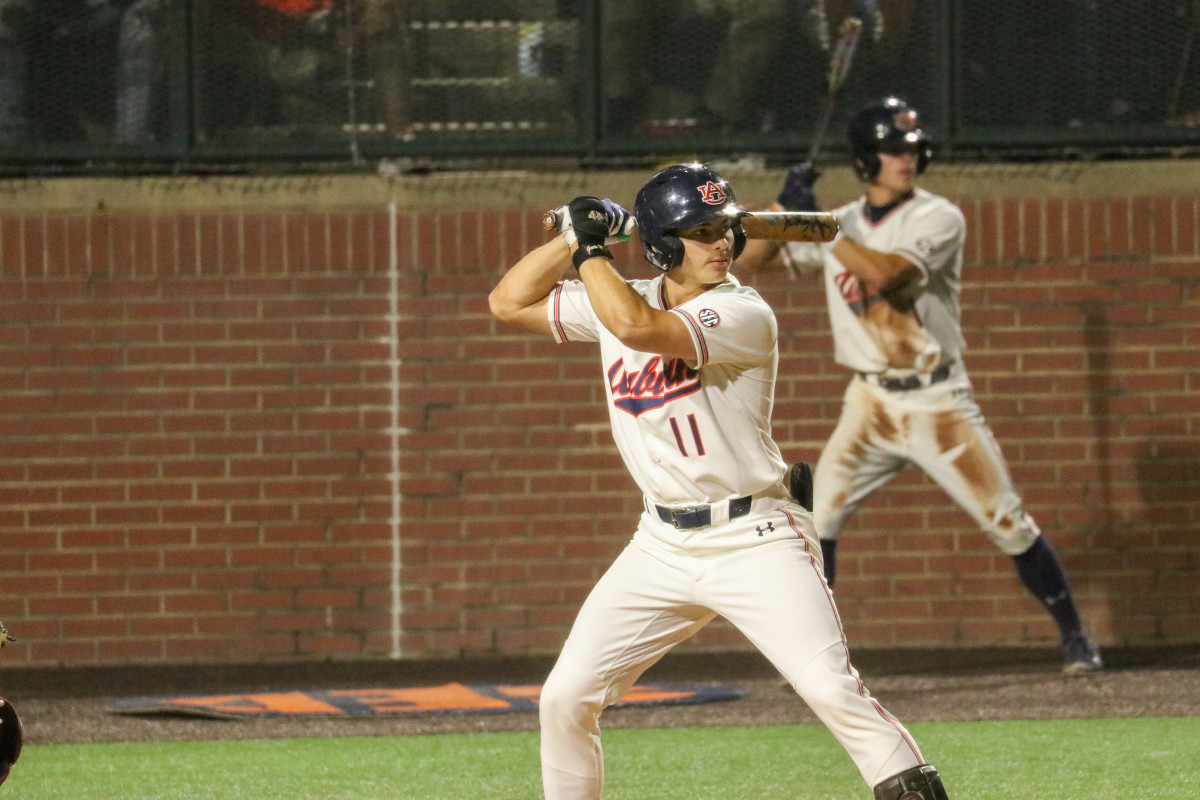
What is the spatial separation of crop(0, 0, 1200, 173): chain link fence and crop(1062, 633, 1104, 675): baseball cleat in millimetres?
2462

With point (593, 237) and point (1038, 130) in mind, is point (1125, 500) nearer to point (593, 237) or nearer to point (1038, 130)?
point (1038, 130)

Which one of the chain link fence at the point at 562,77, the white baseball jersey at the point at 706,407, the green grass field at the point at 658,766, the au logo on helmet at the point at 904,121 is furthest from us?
the chain link fence at the point at 562,77

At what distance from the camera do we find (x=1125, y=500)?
8.27m

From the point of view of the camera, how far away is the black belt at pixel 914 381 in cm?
716

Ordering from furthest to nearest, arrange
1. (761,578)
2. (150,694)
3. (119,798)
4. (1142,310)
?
1. (1142,310)
2. (150,694)
3. (119,798)
4. (761,578)

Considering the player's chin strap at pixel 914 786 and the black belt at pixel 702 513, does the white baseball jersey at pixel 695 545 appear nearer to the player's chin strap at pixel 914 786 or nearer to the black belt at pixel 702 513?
the black belt at pixel 702 513

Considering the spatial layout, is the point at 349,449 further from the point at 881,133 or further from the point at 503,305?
the point at 503,305

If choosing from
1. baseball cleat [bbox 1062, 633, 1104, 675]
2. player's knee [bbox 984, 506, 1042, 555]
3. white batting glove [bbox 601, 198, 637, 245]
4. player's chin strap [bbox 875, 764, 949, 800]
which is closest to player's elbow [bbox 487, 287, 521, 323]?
white batting glove [bbox 601, 198, 637, 245]

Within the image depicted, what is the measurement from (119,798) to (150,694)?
2.21 m

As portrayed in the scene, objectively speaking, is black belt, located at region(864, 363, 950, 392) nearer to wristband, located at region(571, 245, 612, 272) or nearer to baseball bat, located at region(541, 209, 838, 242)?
baseball bat, located at region(541, 209, 838, 242)

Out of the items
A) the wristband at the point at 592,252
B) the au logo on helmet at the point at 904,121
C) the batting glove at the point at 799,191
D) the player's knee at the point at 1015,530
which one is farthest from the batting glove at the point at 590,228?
the player's knee at the point at 1015,530

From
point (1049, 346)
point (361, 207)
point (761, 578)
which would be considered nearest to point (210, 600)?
point (361, 207)

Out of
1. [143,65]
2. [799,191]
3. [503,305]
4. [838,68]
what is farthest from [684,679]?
[143,65]

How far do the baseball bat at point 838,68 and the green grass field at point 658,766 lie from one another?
119 inches
